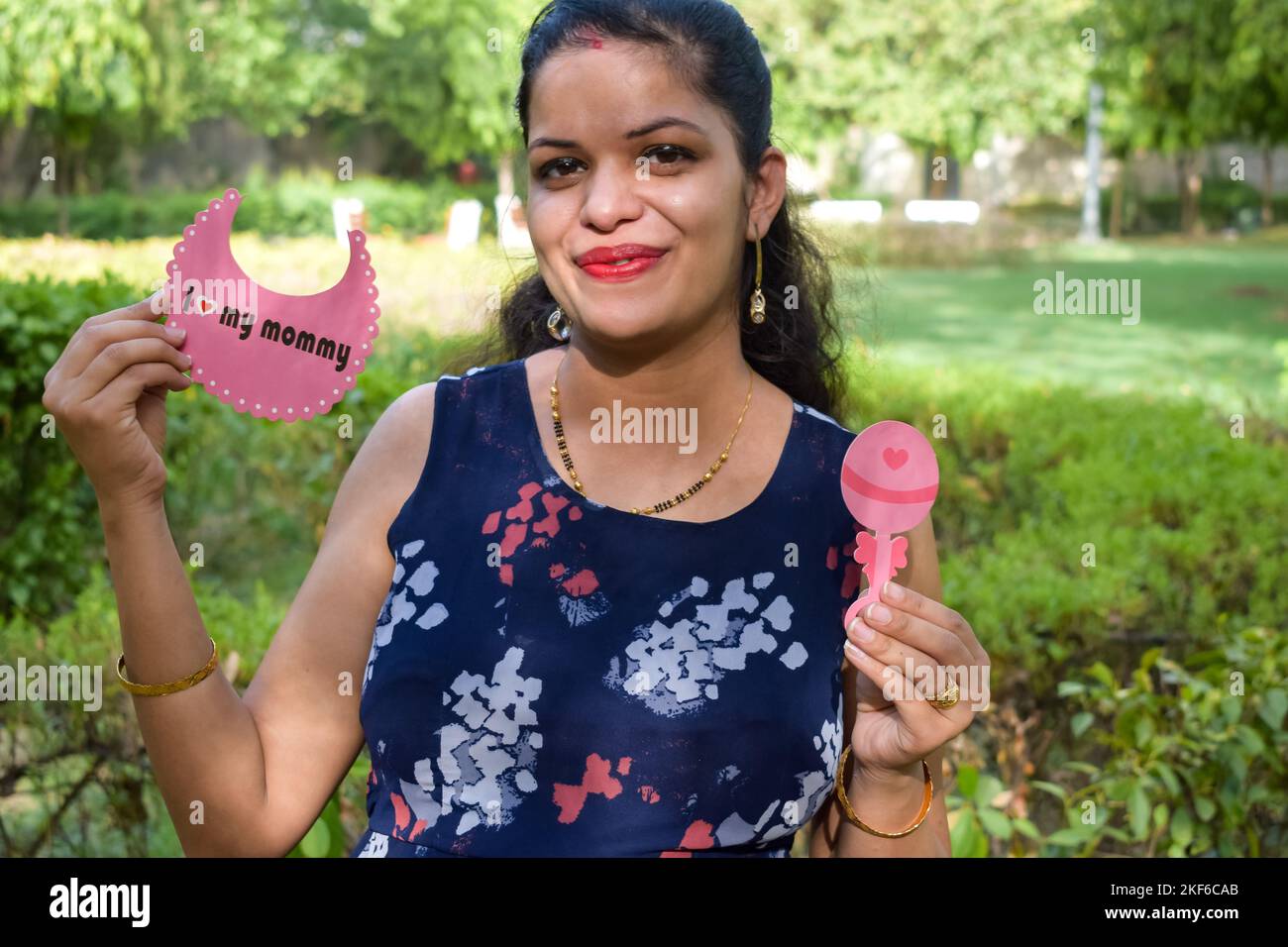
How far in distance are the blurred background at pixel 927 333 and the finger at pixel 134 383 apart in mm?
686

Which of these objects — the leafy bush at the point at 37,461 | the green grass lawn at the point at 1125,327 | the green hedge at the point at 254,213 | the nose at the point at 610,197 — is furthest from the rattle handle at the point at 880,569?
the green hedge at the point at 254,213

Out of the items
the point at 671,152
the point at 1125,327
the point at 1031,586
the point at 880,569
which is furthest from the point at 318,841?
the point at 1125,327

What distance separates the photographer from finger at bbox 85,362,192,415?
1.52 meters

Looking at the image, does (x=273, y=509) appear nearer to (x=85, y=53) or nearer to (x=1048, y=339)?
(x=1048, y=339)

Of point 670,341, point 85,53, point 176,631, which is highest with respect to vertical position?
point 85,53

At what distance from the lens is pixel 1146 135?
1927 cm

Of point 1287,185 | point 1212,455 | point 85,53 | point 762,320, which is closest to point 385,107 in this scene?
point 85,53

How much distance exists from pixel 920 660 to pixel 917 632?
0.04 metres

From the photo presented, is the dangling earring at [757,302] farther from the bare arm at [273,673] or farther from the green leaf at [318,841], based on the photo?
the green leaf at [318,841]

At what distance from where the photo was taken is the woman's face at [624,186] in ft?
5.51

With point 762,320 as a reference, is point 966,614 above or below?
below

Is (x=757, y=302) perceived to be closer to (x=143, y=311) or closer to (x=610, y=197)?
(x=610, y=197)

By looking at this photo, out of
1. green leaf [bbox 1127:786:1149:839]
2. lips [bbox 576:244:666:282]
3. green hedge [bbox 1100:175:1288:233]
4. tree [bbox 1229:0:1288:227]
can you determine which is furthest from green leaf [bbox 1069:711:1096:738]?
green hedge [bbox 1100:175:1288:233]
